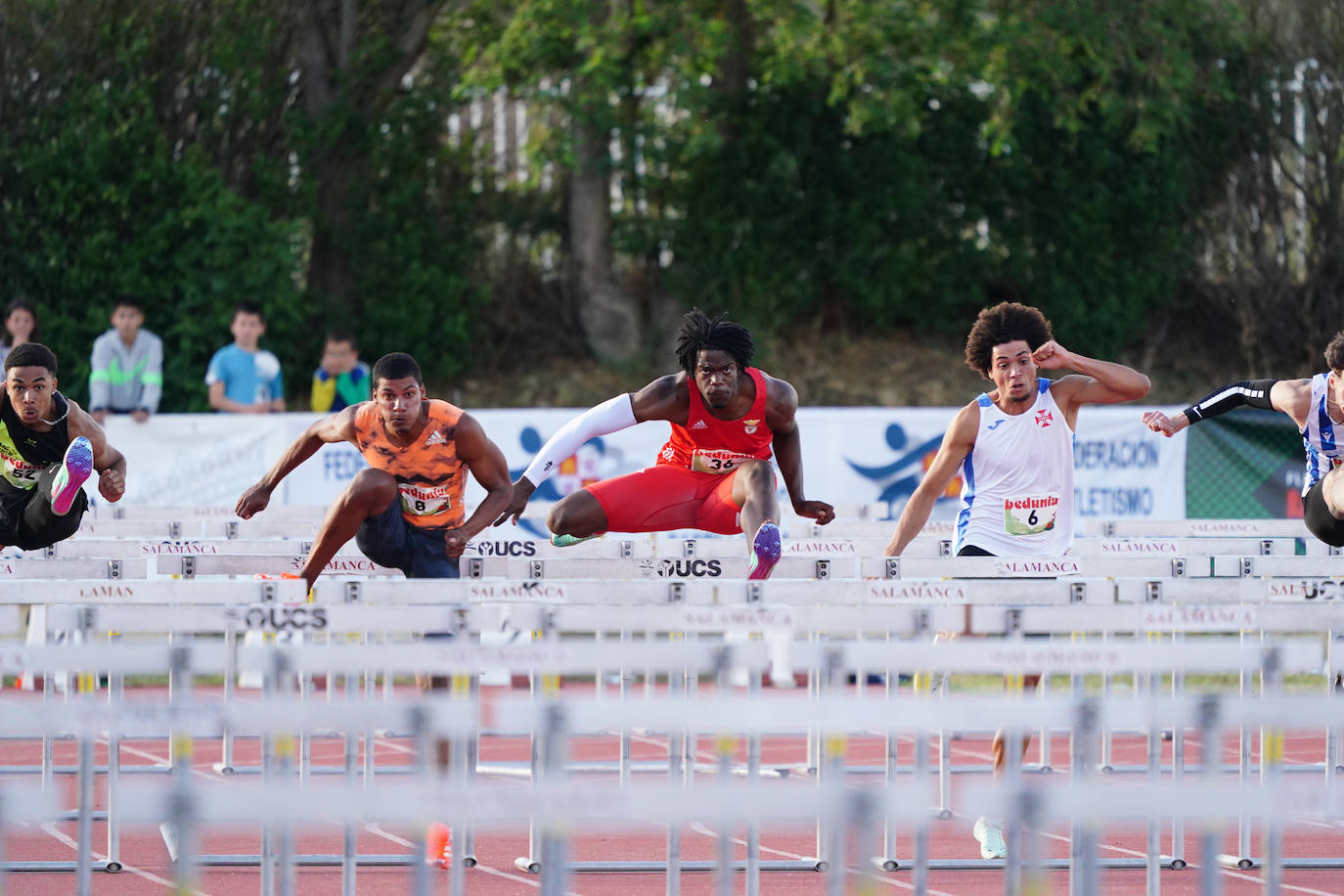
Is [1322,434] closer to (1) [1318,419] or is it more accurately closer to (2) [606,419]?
(1) [1318,419]

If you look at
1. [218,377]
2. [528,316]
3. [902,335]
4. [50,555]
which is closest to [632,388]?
[528,316]

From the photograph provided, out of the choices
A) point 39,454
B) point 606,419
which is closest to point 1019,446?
point 606,419

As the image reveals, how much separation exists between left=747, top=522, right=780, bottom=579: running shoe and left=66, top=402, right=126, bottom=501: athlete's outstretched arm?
291 centimetres

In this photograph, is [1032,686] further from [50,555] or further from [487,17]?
[487,17]

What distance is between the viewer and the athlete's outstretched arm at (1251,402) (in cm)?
744

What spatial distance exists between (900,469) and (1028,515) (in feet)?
18.6

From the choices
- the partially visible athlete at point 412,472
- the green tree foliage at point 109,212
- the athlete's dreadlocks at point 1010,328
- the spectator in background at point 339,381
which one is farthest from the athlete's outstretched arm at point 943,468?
the green tree foliage at point 109,212

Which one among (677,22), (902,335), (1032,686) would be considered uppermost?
(677,22)

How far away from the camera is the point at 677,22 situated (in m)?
16.5

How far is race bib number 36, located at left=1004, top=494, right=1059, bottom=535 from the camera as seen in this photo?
705cm

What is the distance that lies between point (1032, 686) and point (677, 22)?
10895 mm

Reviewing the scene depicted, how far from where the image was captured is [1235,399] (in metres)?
7.71

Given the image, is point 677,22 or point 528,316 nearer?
point 677,22

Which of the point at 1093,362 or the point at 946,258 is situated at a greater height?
the point at 946,258
